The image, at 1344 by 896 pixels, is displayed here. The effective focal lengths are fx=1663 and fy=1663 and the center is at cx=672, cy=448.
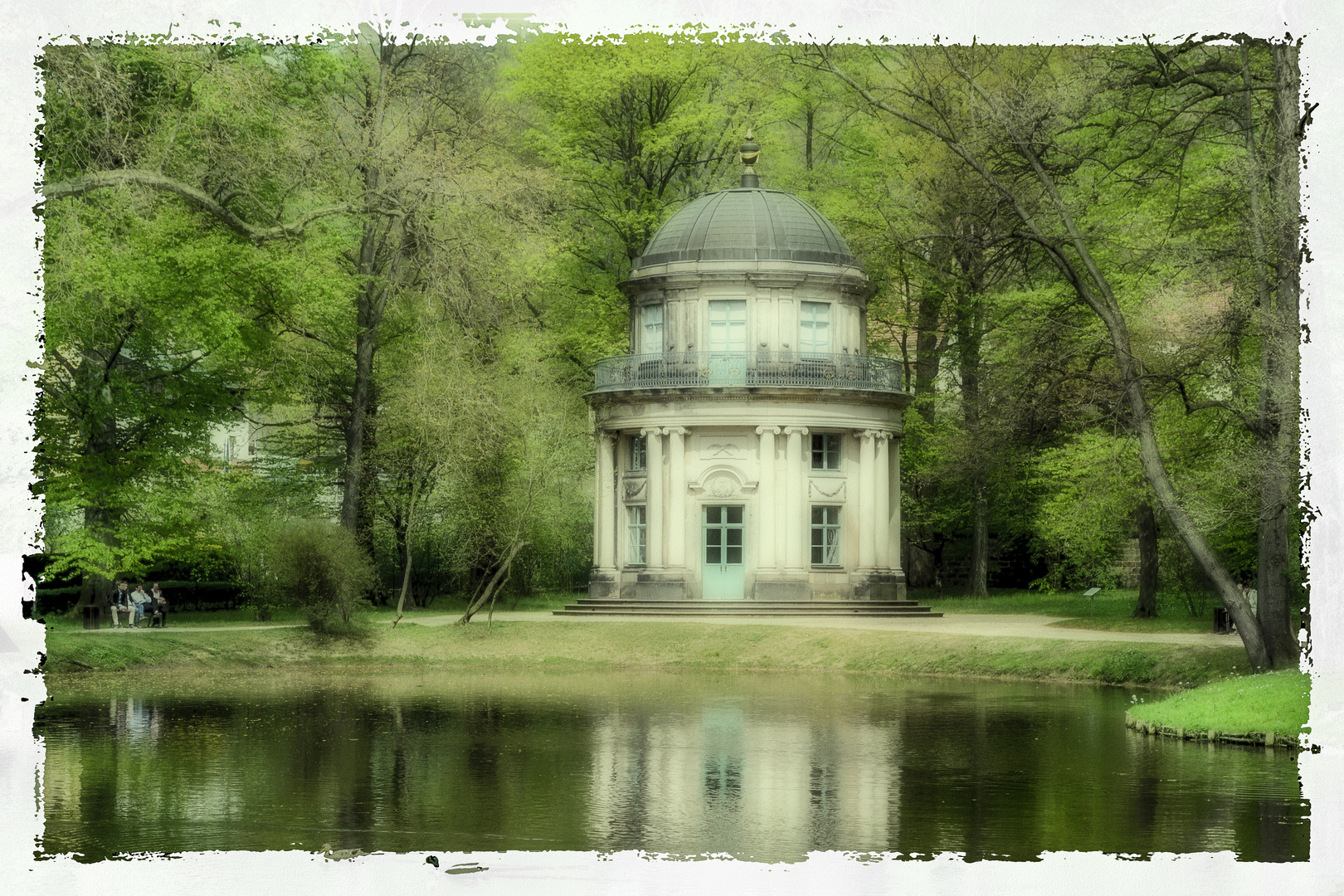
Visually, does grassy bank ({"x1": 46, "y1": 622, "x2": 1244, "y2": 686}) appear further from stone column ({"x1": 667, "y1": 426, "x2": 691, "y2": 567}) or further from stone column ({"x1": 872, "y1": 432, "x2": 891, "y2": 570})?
stone column ({"x1": 872, "y1": 432, "x2": 891, "y2": 570})

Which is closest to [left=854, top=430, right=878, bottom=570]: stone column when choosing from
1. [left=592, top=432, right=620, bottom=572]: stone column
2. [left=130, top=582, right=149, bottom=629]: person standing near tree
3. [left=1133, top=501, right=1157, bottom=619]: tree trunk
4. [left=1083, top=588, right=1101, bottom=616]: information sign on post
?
[left=1083, top=588, right=1101, bottom=616]: information sign on post

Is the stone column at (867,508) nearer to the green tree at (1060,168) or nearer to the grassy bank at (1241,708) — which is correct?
the green tree at (1060,168)

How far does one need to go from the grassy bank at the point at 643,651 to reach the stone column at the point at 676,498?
22.9ft

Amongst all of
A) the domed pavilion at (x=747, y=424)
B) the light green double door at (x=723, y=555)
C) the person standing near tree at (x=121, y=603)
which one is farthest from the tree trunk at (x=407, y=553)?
the light green double door at (x=723, y=555)

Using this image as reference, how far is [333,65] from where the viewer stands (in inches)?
Result: 1383

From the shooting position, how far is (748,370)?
123 ft

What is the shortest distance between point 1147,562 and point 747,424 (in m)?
9.11

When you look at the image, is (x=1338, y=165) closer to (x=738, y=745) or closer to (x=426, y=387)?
(x=738, y=745)

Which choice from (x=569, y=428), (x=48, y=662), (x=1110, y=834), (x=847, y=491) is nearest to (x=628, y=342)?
(x=569, y=428)

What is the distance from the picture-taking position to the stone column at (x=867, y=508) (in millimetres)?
38031

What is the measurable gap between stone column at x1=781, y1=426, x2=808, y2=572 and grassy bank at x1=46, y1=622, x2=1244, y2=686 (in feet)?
23.8

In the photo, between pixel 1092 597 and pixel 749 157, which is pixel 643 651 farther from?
pixel 749 157

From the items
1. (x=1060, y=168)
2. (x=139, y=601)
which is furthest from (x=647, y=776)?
(x=139, y=601)

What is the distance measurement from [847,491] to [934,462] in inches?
200
